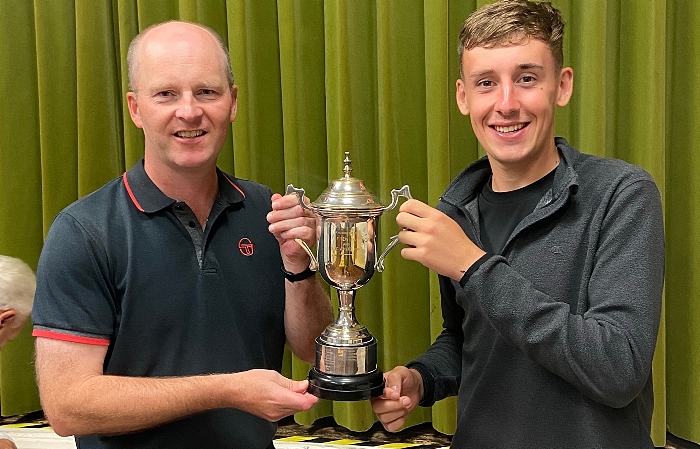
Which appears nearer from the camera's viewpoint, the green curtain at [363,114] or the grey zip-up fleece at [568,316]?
the grey zip-up fleece at [568,316]

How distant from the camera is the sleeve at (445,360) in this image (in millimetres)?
1459

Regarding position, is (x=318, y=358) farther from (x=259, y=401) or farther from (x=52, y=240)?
(x=52, y=240)

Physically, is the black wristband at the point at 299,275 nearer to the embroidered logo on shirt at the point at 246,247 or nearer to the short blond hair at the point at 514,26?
the embroidered logo on shirt at the point at 246,247

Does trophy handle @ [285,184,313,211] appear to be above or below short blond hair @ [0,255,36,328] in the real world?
→ above

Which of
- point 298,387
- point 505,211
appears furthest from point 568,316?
point 298,387

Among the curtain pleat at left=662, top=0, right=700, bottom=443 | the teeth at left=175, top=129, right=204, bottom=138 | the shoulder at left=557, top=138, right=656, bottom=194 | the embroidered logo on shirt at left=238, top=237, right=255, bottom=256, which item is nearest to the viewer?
the shoulder at left=557, top=138, right=656, bottom=194

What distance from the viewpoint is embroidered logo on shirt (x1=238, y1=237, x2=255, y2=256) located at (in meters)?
1.54

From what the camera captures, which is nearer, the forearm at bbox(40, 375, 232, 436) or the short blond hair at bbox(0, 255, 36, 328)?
the forearm at bbox(40, 375, 232, 436)

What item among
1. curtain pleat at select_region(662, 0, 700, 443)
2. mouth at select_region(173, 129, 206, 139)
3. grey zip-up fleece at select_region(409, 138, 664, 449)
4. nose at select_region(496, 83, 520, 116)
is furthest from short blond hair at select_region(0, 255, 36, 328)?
curtain pleat at select_region(662, 0, 700, 443)

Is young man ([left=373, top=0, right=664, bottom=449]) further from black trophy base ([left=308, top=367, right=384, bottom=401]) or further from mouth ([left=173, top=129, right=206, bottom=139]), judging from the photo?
mouth ([left=173, top=129, right=206, bottom=139])

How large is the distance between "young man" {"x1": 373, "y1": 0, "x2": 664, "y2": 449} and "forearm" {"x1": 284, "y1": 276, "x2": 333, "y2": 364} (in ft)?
0.91

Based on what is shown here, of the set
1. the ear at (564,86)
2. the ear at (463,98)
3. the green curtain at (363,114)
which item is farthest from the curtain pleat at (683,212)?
the ear at (463,98)

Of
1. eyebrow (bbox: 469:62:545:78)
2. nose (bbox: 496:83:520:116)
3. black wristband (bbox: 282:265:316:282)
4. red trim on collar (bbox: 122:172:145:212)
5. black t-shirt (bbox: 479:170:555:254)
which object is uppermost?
eyebrow (bbox: 469:62:545:78)

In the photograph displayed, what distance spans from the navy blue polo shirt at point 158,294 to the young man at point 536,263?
1.22ft
